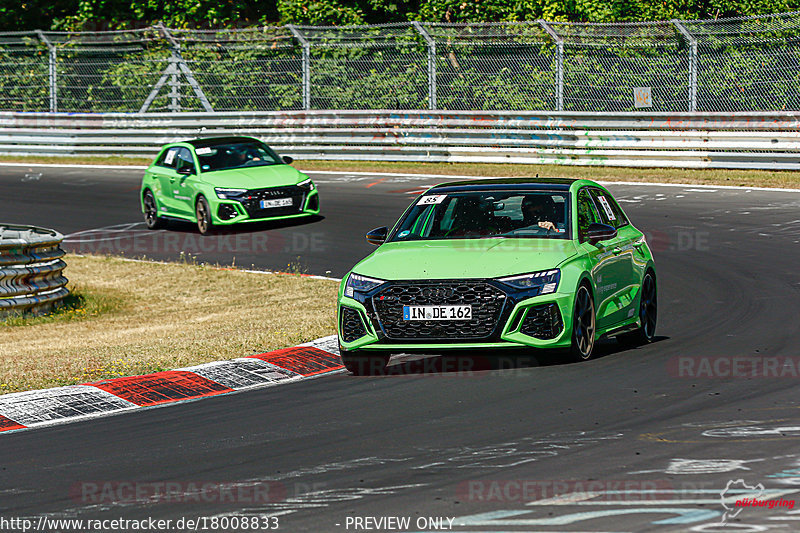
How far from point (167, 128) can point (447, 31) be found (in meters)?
7.52

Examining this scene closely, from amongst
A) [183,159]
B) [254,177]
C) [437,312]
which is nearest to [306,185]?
[254,177]

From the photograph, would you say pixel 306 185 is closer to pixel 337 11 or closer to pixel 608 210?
pixel 608 210

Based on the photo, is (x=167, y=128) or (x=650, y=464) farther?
(x=167, y=128)

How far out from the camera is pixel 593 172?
25.8 meters

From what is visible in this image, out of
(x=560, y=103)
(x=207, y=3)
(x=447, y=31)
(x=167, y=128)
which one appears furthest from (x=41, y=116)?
(x=560, y=103)

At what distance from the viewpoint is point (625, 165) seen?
25984 millimetres

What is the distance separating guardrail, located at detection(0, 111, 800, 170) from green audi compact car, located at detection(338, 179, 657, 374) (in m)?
13.8

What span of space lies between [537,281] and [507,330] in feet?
1.43

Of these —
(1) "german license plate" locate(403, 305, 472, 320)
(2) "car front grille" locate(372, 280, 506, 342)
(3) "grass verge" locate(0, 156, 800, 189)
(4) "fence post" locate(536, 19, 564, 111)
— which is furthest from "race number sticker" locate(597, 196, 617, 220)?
(4) "fence post" locate(536, 19, 564, 111)

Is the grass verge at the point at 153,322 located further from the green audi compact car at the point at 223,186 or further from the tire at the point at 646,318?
the tire at the point at 646,318

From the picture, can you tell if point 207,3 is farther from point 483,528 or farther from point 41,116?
point 483,528

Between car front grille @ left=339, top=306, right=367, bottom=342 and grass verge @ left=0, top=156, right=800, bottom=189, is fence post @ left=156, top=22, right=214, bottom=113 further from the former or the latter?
car front grille @ left=339, top=306, right=367, bottom=342

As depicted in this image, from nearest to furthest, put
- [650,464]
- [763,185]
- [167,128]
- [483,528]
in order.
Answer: [483,528], [650,464], [763,185], [167,128]

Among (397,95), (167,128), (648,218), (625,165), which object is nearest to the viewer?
(648,218)
